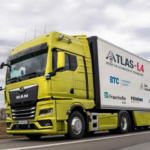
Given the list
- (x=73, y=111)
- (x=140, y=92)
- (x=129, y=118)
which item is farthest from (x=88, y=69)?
(x=140, y=92)

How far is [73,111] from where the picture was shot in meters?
8.69

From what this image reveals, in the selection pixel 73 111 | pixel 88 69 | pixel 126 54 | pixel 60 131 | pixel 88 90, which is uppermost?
pixel 126 54

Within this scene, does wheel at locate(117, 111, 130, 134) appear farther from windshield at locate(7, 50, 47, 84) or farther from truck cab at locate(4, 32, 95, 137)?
windshield at locate(7, 50, 47, 84)

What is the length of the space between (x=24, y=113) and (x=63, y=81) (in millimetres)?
1601

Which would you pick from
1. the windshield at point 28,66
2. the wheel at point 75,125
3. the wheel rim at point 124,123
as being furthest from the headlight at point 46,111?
the wheel rim at point 124,123

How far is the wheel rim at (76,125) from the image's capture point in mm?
8452

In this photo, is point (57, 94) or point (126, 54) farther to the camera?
point (126, 54)

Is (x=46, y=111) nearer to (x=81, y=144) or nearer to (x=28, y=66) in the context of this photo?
Result: (x=81, y=144)

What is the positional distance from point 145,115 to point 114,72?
359cm

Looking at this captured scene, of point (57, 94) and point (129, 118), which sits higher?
point (57, 94)

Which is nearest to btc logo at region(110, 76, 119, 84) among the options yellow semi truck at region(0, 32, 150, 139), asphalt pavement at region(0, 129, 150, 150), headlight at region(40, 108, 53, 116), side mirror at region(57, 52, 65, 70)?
yellow semi truck at region(0, 32, 150, 139)

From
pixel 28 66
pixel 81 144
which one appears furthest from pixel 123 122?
pixel 28 66

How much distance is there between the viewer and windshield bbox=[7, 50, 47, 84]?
8273mm

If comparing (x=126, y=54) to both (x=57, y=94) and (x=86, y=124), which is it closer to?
(x=86, y=124)
